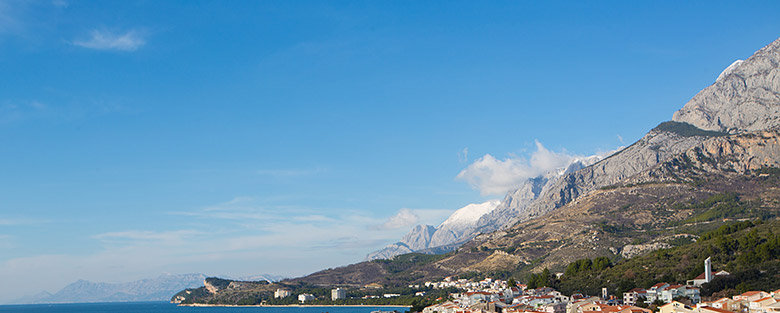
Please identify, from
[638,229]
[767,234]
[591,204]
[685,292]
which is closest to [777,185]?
[638,229]

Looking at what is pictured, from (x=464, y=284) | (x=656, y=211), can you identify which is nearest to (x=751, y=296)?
(x=464, y=284)

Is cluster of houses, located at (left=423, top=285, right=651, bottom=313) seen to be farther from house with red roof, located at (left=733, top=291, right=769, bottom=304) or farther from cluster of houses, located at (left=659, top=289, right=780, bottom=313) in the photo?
house with red roof, located at (left=733, top=291, right=769, bottom=304)

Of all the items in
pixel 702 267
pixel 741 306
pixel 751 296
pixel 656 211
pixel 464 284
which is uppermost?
pixel 656 211

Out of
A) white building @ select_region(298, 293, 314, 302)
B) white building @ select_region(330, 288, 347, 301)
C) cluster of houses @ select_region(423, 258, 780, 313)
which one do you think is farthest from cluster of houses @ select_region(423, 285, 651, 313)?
white building @ select_region(298, 293, 314, 302)

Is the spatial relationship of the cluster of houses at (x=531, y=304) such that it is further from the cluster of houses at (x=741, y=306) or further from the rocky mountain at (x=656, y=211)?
the rocky mountain at (x=656, y=211)

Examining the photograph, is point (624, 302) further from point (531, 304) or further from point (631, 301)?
point (531, 304)

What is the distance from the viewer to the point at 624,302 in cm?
8200

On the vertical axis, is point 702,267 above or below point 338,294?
above

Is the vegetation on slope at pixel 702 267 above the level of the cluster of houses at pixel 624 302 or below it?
above

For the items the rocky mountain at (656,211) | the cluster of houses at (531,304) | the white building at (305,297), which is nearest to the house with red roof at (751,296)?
the cluster of houses at (531,304)

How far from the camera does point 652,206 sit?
16850 cm

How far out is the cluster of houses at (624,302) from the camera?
6331 centimetres

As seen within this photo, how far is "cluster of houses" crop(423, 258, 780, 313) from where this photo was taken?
63.3m

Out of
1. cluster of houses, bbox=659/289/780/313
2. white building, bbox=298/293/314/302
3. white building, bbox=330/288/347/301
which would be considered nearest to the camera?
cluster of houses, bbox=659/289/780/313
